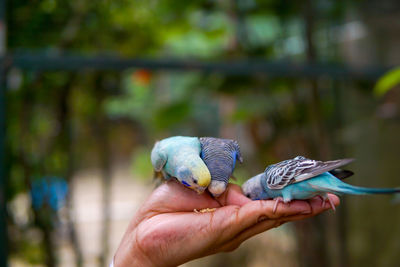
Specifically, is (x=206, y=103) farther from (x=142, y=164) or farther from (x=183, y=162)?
(x=183, y=162)

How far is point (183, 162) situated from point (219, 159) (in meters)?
0.13

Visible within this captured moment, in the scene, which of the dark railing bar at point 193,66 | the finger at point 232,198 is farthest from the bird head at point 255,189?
the dark railing bar at point 193,66

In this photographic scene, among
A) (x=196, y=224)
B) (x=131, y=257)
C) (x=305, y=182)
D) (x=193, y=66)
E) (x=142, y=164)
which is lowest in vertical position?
(x=142, y=164)

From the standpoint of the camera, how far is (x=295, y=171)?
124 cm

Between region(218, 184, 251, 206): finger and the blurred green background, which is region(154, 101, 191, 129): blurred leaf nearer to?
the blurred green background

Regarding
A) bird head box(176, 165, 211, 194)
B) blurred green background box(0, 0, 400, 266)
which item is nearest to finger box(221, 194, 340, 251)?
bird head box(176, 165, 211, 194)

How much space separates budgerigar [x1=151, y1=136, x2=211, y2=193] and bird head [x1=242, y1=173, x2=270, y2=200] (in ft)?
0.71

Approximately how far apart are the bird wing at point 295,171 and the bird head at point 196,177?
0.72 ft

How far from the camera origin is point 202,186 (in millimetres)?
1297

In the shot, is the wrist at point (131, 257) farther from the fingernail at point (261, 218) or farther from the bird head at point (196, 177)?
the fingernail at point (261, 218)

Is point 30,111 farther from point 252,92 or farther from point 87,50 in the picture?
point 252,92

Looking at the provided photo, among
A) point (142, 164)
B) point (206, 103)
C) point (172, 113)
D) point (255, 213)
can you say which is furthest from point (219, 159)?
point (142, 164)

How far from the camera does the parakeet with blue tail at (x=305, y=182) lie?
3.80ft

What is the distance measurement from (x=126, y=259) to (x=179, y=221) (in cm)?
27
